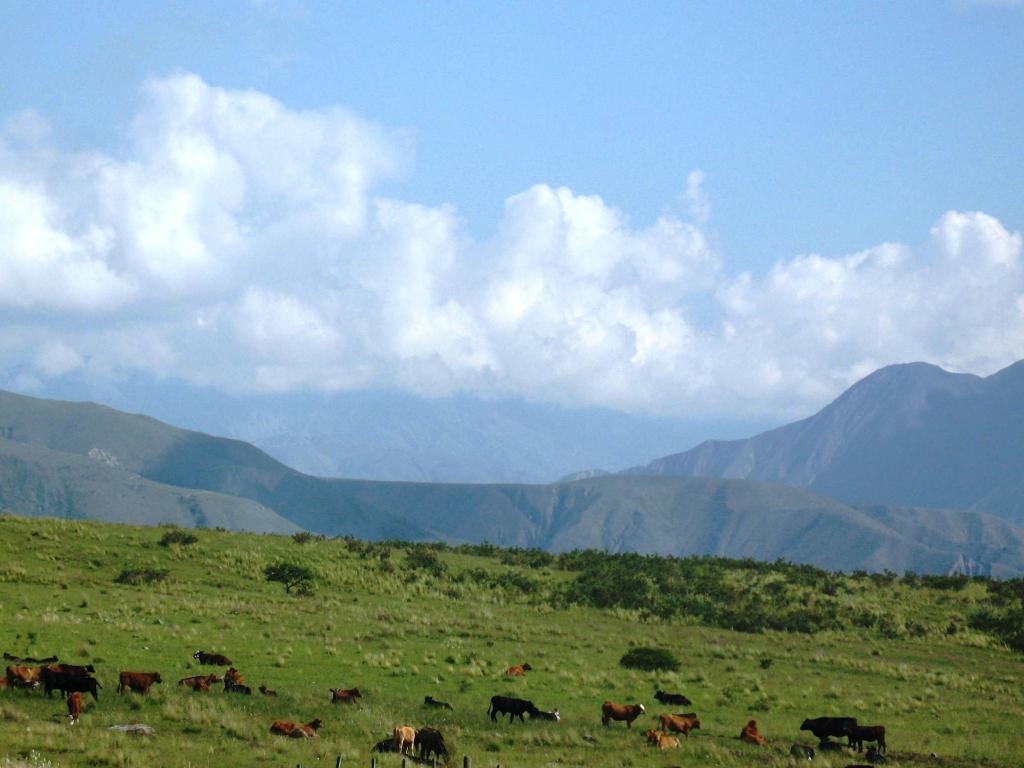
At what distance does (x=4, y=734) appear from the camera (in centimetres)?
1956

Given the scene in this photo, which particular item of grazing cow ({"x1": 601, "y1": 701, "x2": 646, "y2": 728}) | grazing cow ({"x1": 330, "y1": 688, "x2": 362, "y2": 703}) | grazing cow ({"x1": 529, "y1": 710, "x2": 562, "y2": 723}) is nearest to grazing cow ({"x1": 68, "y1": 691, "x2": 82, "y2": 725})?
grazing cow ({"x1": 330, "y1": 688, "x2": 362, "y2": 703})

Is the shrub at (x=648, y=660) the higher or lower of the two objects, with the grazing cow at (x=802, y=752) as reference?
lower

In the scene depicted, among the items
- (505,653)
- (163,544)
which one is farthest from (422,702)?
(163,544)

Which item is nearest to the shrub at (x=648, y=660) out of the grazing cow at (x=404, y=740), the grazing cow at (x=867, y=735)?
the grazing cow at (x=867, y=735)

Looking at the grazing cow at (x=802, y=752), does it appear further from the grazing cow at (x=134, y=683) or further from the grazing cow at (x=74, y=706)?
the grazing cow at (x=74, y=706)

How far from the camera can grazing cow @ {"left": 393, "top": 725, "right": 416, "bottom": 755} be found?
20.8 meters

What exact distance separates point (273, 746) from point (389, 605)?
3265 centimetres

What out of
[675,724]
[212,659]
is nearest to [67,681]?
[212,659]

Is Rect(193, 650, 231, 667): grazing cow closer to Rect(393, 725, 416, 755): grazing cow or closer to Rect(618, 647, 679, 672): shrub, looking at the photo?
Rect(393, 725, 416, 755): grazing cow

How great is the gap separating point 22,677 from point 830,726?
20.6m

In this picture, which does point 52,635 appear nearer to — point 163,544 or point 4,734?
point 4,734

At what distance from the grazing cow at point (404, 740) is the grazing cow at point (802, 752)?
9258 mm

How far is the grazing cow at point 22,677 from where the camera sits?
2452 centimetres

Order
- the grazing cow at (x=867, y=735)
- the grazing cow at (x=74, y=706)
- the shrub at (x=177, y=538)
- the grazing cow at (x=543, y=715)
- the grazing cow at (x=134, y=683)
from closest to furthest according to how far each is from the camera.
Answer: the grazing cow at (x=74, y=706) < the grazing cow at (x=867, y=735) < the grazing cow at (x=134, y=683) < the grazing cow at (x=543, y=715) < the shrub at (x=177, y=538)
